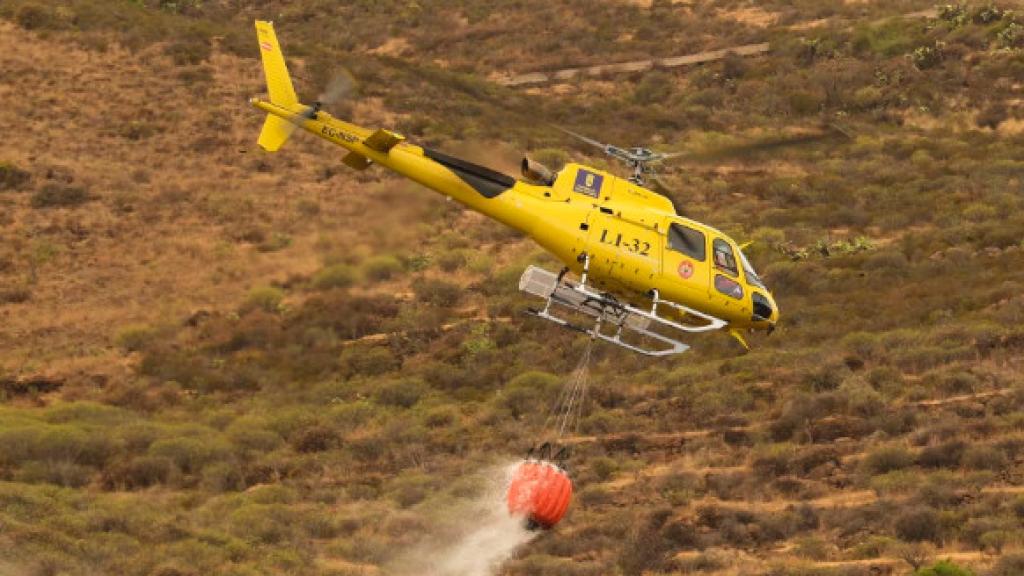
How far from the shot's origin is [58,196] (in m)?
56.0

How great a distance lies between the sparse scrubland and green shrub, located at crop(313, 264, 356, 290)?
0.24 metres

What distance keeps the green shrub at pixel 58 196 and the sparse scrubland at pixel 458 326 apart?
0.12 meters

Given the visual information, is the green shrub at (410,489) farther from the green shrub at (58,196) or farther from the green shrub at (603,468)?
the green shrub at (58,196)

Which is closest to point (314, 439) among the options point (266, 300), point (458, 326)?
point (266, 300)

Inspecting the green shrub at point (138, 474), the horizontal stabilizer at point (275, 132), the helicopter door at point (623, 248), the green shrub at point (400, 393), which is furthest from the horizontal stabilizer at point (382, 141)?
the green shrub at point (400, 393)

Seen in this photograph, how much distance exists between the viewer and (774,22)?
83062 millimetres

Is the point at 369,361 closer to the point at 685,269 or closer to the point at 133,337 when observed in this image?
the point at 133,337

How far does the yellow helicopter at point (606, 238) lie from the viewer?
29.0 meters

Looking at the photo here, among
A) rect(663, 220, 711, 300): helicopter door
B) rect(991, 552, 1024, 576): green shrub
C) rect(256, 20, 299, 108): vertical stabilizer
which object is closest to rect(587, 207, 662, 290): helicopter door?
rect(663, 220, 711, 300): helicopter door

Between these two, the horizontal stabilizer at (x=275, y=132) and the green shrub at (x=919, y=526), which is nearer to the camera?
the horizontal stabilizer at (x=275, y=132)

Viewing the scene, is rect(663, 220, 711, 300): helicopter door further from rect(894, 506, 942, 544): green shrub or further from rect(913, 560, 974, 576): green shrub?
rect(894, 506, 942, 544): green shrub

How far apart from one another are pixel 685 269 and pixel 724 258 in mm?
982

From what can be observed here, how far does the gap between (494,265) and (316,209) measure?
6.39 meters

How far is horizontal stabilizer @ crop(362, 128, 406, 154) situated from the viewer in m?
29.3
